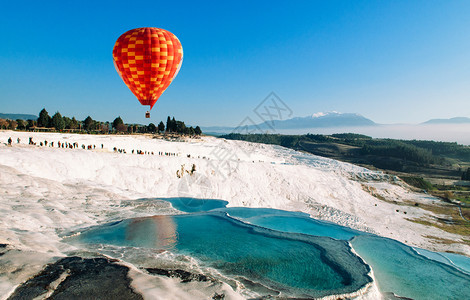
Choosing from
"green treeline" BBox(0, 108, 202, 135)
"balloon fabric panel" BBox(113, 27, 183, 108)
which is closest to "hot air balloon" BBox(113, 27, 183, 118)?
"balloon fabric panel" BBox(113, 27, 183, 108)

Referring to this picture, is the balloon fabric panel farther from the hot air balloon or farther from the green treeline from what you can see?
the green treeline

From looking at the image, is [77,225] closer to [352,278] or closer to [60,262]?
[60,262]

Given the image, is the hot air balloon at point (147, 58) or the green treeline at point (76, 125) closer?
the hot air balloon at point (147, 58)

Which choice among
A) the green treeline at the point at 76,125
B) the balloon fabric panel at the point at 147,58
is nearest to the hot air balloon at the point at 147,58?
the balloon fabric panel at the point at 147,58

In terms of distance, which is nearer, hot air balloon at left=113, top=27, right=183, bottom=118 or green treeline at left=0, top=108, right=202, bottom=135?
hot air balloon at left=113, top=27, right=183, bottom=118

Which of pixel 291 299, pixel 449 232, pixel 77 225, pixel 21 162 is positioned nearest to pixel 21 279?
pixel 77 225

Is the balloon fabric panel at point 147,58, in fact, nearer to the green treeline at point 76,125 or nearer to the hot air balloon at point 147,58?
the hot air balloon at point 147,58

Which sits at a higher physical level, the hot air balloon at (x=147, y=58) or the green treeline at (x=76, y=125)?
the hot air balloon at (x=147, y=58)

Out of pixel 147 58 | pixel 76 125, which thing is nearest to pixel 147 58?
pixel 147 58

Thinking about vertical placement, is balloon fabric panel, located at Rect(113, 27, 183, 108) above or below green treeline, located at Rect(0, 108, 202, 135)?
above
